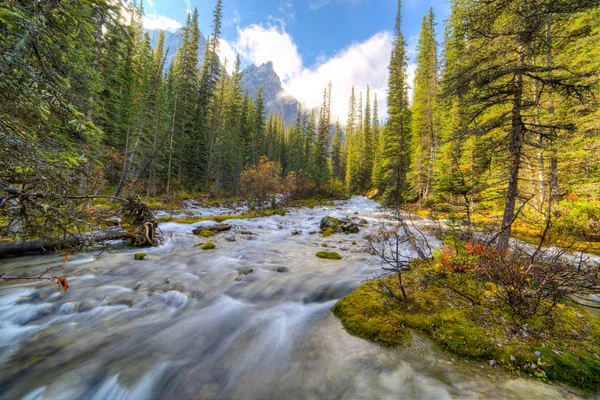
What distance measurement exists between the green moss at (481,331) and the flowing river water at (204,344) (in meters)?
0.17

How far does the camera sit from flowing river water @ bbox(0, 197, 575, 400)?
8.59 ft

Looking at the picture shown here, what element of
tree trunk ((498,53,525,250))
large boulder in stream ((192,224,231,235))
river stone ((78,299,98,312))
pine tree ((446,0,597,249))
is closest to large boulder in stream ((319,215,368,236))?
large boulder in stream ((192,224,231,235))

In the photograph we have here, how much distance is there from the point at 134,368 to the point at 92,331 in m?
1.59

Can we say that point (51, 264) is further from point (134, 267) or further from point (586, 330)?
point (586, 330)

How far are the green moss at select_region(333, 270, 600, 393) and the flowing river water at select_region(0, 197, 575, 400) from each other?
17cm

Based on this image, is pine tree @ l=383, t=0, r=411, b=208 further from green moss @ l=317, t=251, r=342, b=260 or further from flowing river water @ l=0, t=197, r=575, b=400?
flowing river water @ l=0, t=197, r=575, b=400

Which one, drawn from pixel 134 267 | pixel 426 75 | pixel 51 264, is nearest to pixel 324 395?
pixel 134 267

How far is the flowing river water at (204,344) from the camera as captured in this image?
8.59ft

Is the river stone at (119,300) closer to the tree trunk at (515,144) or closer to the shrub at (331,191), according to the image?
the tree trunk at (515,144)

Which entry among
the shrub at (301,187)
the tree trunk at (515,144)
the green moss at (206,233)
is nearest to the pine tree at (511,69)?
the tree trunk at (515,144)

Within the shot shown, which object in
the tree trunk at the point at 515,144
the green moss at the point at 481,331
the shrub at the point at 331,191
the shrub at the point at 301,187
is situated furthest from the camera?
the shrub at the point at 331,191

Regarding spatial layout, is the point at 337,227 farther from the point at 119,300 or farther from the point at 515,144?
the point at 119,300

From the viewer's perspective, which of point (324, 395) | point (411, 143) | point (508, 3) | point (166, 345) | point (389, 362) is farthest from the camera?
point (411, 143)

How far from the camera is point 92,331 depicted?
158 inches
